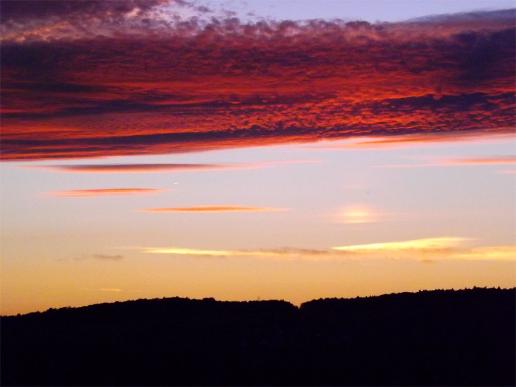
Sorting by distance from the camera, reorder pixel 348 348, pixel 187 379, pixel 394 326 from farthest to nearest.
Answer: pixel 394 326 → pixel 348 348 → pixel 187 379

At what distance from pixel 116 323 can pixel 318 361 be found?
26.9ft

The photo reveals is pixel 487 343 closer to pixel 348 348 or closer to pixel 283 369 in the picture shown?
pixel 348 348

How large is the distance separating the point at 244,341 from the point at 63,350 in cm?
521

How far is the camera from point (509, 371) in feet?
94.7

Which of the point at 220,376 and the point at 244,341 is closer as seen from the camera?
the point at 220,376

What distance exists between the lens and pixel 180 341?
3134cm

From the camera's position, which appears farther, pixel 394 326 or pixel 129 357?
pixel 394 326

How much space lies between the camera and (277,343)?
30859 mm

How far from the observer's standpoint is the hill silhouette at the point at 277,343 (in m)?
28.7

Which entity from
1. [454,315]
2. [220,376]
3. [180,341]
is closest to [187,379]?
[220,376]

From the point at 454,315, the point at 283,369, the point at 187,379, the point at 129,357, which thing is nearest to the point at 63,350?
the point at 129,357

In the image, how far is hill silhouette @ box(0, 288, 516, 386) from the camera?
28734 millimetres

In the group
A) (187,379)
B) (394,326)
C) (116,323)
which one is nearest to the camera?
(187,379)

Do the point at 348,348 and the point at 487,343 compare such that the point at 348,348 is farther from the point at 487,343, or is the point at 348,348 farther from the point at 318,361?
the point at 487,343
